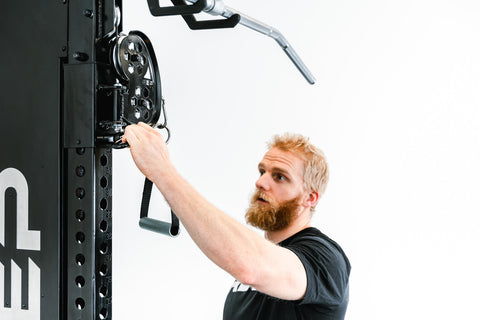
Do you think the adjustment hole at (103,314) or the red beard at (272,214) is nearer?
the adjustment hole at (103,314)

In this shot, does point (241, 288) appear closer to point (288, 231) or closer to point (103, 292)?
point (288, 231)

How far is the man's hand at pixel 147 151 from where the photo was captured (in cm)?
135

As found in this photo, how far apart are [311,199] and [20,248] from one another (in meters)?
1.18

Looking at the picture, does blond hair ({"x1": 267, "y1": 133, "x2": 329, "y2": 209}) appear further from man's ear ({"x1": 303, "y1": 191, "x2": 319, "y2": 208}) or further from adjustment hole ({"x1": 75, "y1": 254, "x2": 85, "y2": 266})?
adjustment hole ({"x1": 75, "y1": 254, "x2": 85, "y2": 266})

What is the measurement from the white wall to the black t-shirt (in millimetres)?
1093

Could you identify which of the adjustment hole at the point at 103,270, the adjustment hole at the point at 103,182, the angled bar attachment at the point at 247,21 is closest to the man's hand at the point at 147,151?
the adjustment hole at the point at 103,182

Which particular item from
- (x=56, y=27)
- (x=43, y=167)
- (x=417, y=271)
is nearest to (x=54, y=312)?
(x=43, y=167)

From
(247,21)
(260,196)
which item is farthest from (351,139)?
(247,21)

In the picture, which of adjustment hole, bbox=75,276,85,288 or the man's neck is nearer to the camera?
adjustment hole, bbox=75,276,85,288

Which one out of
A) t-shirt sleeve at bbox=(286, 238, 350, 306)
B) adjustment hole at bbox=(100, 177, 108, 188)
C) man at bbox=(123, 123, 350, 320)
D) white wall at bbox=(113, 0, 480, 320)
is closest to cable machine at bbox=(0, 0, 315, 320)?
adjustment hole at bbox=(100, 177, 108, 188)

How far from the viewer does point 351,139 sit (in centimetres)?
320

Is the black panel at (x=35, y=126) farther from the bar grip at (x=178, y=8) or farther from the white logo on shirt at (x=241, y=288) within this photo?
the white logo on shirt at (x=241, y=288)

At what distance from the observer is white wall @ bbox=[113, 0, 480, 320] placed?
118 inches

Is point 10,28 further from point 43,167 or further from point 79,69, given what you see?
point 43,167
